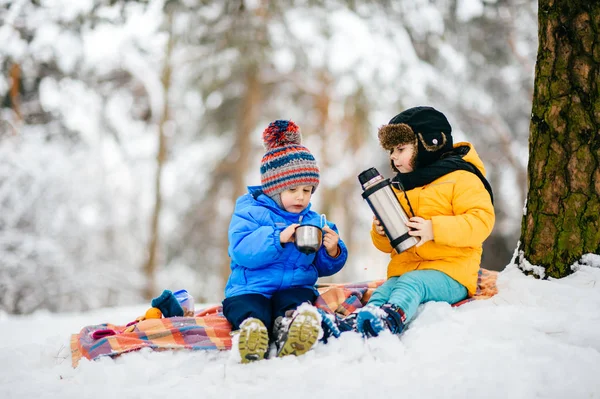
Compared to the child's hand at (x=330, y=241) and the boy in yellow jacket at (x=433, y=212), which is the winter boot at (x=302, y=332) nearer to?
the boy in yellow jacket at (x=433, y=212)

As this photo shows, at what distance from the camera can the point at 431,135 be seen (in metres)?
3.03

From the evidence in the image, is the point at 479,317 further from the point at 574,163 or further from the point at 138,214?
the point at 138,214

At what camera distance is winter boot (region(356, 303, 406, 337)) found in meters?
2.50

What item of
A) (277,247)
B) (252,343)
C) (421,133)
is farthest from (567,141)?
(252,343)

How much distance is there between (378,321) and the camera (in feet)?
8.18

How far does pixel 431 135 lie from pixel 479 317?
3.55ft

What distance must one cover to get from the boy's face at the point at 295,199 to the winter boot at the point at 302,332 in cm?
78

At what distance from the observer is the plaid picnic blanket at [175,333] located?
275 centimetres

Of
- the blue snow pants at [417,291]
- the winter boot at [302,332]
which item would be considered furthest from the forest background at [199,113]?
the winter boot at [302,332]

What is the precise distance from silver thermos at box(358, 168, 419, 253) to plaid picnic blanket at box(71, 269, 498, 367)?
55 centimetres

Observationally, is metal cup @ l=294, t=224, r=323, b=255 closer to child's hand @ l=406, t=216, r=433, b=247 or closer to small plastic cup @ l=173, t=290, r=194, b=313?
child's hand @ l=406, t=216, r=433, b=247

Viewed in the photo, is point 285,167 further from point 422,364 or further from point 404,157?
point 422,364

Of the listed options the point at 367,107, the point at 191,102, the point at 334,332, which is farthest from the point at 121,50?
the point at 334,332

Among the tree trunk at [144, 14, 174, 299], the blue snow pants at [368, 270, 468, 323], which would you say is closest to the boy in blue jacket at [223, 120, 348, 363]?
the blue snow pants at [368, 270, 468, 323]
